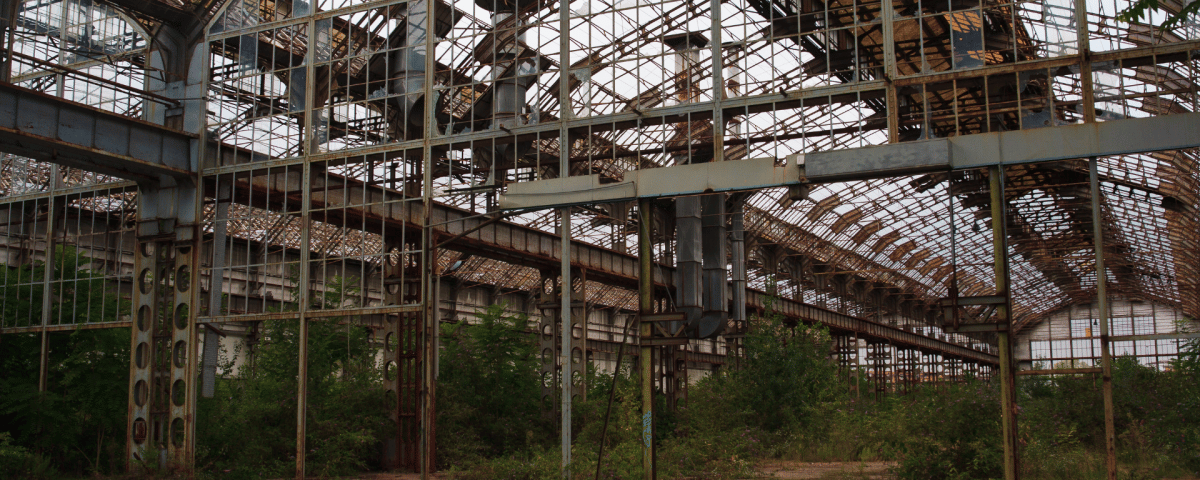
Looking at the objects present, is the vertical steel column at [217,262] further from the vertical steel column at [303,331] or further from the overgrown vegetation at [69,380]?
the overgrown vegetation at [69,380]

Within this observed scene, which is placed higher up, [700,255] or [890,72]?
[890,72]

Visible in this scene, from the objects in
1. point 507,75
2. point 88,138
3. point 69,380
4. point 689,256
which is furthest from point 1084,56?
point 69,380

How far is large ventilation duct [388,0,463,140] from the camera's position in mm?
20156

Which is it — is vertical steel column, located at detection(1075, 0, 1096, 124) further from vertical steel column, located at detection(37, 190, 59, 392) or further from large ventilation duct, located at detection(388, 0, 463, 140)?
vertical steel column, located at detection(37, 190, 59, 392)

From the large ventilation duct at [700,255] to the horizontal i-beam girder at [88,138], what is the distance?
11.8 m

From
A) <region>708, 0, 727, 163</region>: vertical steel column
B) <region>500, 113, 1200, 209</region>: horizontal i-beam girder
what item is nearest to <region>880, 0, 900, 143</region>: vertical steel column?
<region>500, 113, 1200, 209</region>: horizontal i-beam girder

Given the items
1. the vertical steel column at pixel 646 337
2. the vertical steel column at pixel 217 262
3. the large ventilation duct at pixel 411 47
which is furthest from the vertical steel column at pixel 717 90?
the vertical steel column at pixel 217 262

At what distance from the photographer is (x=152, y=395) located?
800 inches

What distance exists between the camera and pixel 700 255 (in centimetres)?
2192

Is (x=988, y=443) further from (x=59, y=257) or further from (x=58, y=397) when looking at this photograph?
(x=59, y=257)

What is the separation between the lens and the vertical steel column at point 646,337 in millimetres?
16297

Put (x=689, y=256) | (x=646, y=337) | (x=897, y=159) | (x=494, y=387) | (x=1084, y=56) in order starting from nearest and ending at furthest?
(x=1084, y=56), (x=897, y=159), (x=646, y=337), (x=689, y=256), (x=494, y=387)

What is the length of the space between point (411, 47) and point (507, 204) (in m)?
4.79

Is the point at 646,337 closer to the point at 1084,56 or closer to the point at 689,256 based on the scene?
the point at 689,256
